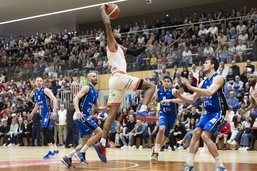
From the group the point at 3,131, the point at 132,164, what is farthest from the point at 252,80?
the point at 3,131

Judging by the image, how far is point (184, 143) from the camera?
57.6ft

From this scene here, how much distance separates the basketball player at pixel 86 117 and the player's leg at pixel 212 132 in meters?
2.80

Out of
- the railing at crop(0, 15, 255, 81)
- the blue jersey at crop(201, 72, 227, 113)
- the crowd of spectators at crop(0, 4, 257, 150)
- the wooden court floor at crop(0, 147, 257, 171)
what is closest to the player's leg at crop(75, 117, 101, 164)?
the wooden court floor at crop(0, 147, 257, 171)

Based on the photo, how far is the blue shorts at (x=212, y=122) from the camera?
778 centimetres

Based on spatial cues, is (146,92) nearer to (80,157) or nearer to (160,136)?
(80,157)

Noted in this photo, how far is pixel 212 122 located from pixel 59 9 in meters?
24.2

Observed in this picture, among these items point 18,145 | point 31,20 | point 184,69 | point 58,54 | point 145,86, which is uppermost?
point 31,20

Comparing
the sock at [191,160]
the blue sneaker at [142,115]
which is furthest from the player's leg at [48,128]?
the sock at [191,160]

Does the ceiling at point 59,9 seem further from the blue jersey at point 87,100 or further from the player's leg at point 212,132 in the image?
the player's leg at point 212,132

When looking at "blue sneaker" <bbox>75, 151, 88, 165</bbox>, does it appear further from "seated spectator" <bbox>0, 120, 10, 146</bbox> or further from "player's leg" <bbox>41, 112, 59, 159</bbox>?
"seated spectator" <bbox>0, 120, 10, 146</bbox>

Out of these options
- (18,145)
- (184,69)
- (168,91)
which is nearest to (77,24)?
(18,145)

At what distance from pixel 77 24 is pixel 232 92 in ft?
67.0

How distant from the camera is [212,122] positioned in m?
7.80

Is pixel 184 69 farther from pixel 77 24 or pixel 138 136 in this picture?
pixel 77 24
